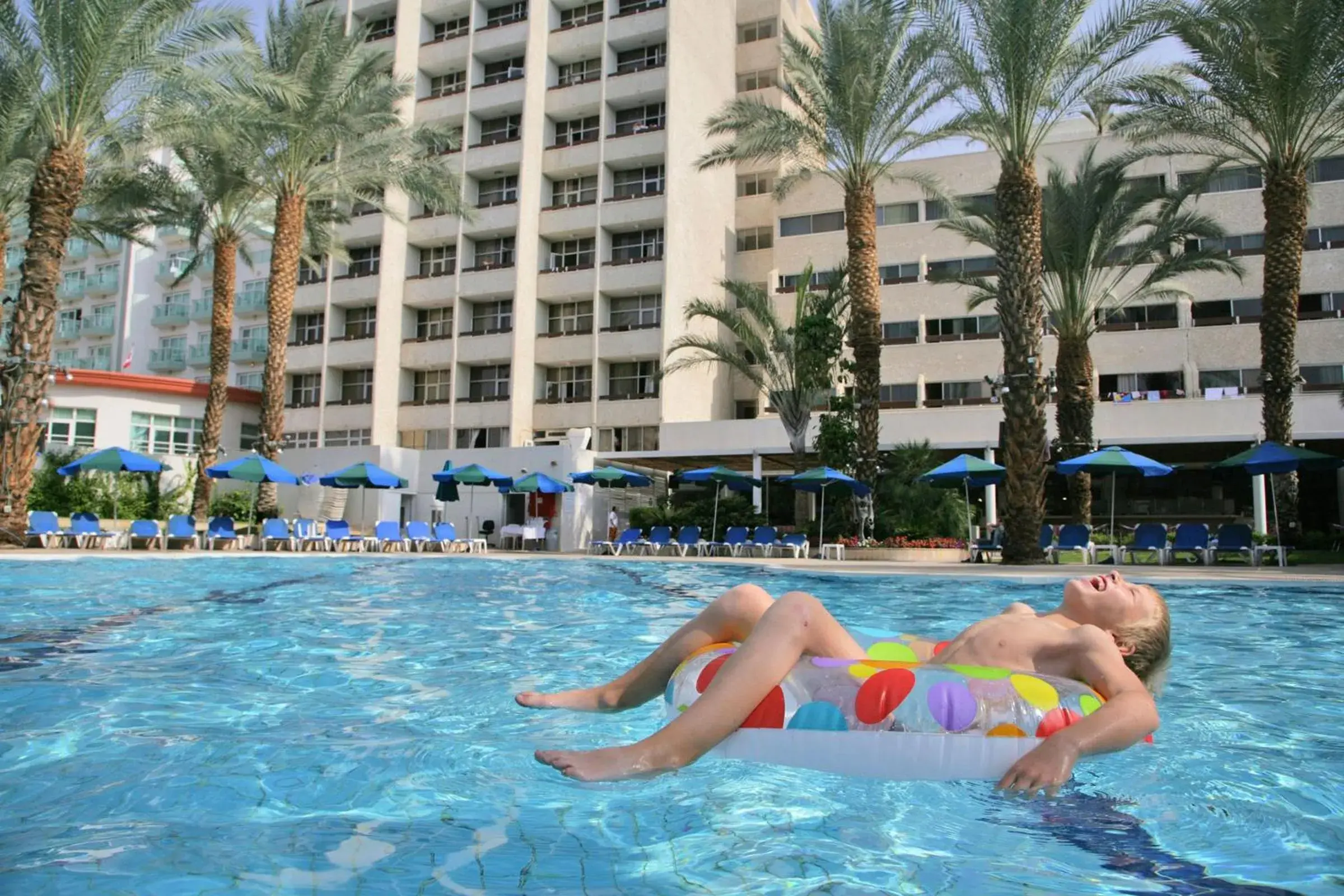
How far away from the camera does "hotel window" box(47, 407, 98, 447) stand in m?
33.6

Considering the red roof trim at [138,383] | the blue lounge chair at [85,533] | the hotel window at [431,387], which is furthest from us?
the hotel window at [431,387]

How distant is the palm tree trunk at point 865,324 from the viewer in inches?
842

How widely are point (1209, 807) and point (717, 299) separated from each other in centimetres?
3772

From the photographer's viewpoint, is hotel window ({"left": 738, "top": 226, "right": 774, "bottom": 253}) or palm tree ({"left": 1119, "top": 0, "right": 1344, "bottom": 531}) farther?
hotel window ({"left": 738, "top": 226, "right": 774, "bottom": 253})

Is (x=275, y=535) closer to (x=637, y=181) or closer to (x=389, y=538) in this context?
(x=389, y=538)

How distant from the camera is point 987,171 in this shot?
37156 millimetres

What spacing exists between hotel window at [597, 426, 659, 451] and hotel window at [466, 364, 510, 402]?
4663 mm

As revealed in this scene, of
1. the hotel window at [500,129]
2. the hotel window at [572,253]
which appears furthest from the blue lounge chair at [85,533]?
the hotel window at [500,129]

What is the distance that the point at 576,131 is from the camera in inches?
1622

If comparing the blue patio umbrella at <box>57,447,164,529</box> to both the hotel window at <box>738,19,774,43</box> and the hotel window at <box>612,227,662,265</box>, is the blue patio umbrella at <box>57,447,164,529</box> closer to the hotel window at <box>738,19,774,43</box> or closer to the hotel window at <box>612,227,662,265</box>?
the hotel window at <box>612,227,662,265</box>

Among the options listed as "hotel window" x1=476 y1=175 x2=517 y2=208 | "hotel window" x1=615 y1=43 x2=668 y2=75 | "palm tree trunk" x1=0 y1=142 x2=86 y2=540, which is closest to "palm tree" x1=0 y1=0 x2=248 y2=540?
"palm tree trunk" x1=0 y1=142 x2=86 y2=540

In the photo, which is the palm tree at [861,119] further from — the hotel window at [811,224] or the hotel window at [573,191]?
the hotel window at [573,191]

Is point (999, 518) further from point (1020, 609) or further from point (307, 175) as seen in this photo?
point (1020, 609)

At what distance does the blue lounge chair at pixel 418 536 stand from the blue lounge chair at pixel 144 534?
583 centimetres
